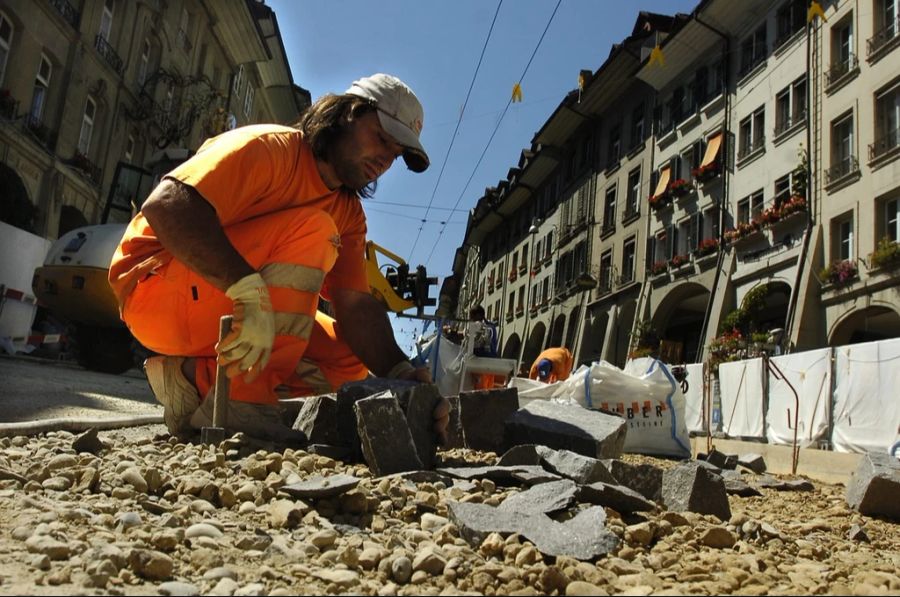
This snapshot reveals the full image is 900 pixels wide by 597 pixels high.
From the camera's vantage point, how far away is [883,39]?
16.1 meters

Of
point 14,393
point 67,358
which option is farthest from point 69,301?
point 14,393

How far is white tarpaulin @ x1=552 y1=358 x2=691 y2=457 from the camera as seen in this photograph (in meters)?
7.80

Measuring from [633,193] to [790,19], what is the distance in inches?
369

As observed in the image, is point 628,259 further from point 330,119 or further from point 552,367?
point 330,119

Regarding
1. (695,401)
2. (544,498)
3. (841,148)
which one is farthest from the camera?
(841,148)

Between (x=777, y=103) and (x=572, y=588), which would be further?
(x=777, y=103)

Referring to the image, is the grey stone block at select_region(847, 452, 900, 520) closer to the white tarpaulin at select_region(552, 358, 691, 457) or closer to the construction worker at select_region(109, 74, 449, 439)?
the construction worker at select_region(109, 74, 449, 439)

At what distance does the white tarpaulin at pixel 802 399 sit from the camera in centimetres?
1015

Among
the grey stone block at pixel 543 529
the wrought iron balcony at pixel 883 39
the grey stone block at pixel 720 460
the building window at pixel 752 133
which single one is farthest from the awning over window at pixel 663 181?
the grey stone block at pixel 543 529

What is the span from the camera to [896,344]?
9.12m

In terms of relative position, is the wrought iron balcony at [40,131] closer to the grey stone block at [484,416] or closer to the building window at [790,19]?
the grey stone block at [484,416]

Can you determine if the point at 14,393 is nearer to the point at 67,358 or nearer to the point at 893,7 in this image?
the point at 67,358

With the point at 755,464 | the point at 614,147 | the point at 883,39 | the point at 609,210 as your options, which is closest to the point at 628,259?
the point at 609,210

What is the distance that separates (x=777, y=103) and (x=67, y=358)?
18345mm
